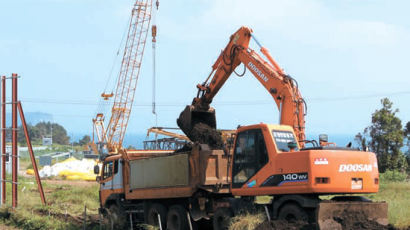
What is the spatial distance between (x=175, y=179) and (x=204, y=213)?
54.9 inches

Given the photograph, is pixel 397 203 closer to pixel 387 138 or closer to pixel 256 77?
pixel 256 77

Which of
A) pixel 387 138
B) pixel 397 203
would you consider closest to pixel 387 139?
pixel 387 138

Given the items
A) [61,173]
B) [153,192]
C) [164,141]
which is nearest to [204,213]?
[153,192]

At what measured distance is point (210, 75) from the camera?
20.5m

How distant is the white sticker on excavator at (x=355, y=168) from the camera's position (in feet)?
41.8

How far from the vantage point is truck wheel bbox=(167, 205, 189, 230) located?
665 inches

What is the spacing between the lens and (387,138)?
36.3 meters

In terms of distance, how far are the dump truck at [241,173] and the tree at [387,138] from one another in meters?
20.1

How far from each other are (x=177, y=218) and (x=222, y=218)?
2.65 m

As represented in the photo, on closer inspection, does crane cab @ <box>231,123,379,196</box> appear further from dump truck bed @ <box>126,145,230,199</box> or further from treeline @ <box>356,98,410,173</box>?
treeline @ <box>356,98,410,173</box>

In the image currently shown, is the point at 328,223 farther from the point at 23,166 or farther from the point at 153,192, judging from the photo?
the point at 23,166

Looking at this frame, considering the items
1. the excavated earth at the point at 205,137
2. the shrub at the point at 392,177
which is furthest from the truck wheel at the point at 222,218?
the shrub at the point at 392,177

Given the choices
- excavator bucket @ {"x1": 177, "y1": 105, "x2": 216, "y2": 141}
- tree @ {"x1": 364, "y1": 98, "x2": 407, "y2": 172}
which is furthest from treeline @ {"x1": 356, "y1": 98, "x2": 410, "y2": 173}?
excavator bucket @ {"x1": 177, "y1": 105, "x2": 216, "y2": 141}

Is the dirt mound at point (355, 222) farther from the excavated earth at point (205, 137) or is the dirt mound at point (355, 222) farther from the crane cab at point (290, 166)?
the excavated earth at point (205, 137)
